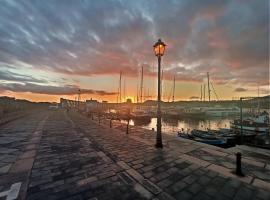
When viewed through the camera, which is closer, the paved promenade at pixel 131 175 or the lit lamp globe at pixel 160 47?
the paved promenade at pixel 131 175

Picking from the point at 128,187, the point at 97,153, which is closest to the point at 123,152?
A: the point at 97,153

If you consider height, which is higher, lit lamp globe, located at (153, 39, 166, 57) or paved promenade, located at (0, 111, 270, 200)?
lit lamp globe, located at (153, 39, 166, 57)

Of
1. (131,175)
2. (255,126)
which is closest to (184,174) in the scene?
(131,175)

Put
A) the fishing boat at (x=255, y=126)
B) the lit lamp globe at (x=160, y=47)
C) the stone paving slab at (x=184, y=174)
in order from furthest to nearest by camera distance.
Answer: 1. the fishing boat at (x=255, y=126)
2. the lit lamp globe at (x=160, y=47)
3. the stone paving slab at (x=184, y=174)

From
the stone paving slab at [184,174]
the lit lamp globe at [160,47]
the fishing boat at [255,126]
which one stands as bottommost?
the fishing boat at [255,126]

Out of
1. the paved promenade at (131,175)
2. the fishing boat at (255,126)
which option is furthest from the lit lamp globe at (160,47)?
the fishing boat at (255,126)

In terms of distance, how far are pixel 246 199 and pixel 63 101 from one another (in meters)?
133

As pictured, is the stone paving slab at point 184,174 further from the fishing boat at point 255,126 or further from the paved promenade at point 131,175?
the fishing boat at point 255,126

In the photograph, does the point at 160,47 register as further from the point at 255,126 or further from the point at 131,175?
the point at 255,126

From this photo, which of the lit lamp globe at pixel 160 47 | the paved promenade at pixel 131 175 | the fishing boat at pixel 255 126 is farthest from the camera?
the fishing boat at pixel 255 126

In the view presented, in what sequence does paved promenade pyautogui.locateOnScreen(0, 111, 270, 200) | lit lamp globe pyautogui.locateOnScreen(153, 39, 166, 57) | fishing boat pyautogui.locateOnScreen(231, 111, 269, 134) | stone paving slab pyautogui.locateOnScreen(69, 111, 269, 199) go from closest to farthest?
paved promenade pyautogui.locateOnScreen(0, 111, 270, 200)
stone paving slab pyautogui.locateOnScreen(69, 111, 269, 199)
lit lamp globe pyautogui.locateOnScreen(153, 39, 166, 57)
fishing boat pyautogui.locateOnScreen(231, 111, 269, 134)

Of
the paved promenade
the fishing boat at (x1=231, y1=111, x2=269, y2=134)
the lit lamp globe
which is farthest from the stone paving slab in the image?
the fishing boat at (x1=231, y1=111, x2=269, y2=134)

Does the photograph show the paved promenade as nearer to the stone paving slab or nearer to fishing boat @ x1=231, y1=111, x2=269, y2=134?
the stone paving slab

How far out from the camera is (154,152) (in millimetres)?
7117
